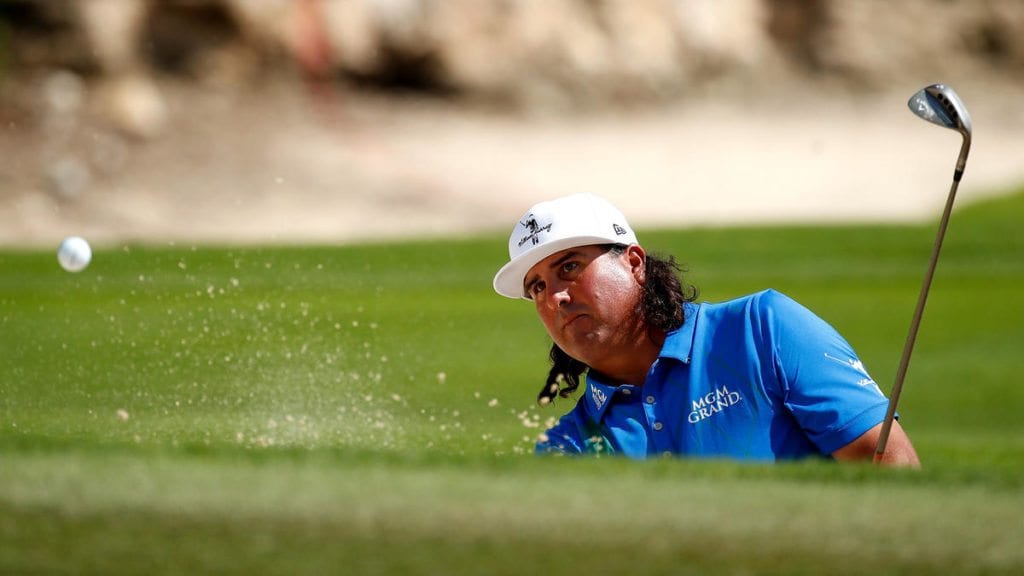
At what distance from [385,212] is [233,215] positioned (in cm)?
190

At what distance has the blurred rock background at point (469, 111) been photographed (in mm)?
18750

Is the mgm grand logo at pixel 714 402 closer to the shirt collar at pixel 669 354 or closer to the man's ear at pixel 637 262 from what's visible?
the shirt collar at pixel 669 354

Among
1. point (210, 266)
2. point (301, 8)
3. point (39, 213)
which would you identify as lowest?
point (39, 213)

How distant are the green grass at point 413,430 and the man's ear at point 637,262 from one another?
2.42ft

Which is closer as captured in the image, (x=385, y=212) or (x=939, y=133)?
(x=385, y=212)

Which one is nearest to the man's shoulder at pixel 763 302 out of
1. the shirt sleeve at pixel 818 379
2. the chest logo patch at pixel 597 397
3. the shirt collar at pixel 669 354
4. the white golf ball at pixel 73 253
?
the shirt sleeve at pixel 818 379

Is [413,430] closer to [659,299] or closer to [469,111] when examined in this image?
[659,299]

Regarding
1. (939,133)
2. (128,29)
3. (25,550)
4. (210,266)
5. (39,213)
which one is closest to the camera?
(25,550)

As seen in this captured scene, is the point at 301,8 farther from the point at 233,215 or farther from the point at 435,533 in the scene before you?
the point at 435,533

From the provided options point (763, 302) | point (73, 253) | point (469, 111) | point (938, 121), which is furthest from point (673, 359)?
point (469, 111)

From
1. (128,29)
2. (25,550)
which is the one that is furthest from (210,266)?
(128,29)

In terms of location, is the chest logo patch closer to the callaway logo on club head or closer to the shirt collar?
the shirt collar

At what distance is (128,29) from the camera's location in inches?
781

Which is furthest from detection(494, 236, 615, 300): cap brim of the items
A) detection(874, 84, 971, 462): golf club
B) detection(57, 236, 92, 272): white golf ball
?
detection(57, 236, 92, 272): white golf ball
